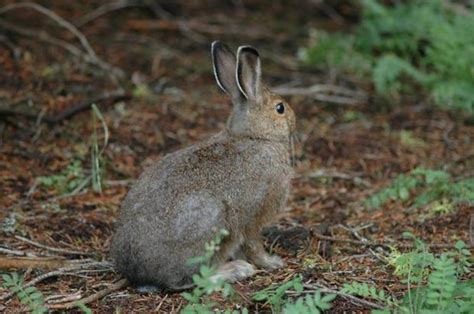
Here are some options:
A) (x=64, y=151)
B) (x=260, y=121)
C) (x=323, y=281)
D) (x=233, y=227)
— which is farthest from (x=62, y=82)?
(x=323, y=281)

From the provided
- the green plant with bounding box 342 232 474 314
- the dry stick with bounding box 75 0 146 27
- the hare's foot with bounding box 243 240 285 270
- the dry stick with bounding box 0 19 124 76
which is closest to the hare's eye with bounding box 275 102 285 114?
the hare's foot with bounding box 243 240 285 270

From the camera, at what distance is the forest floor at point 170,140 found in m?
5.94

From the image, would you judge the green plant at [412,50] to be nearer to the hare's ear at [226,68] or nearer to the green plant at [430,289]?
the hare's ear at [226,68]

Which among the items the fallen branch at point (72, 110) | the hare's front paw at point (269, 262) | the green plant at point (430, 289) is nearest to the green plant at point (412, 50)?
the fallen branch at point (72, 110)

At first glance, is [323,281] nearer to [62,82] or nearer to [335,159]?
[335,159]

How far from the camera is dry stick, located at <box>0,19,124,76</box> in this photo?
9.52m

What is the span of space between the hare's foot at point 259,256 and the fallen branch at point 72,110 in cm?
306

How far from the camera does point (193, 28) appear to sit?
1167cm

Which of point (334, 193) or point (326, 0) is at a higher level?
point (326, 0)

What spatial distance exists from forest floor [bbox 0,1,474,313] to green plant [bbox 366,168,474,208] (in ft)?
0.45

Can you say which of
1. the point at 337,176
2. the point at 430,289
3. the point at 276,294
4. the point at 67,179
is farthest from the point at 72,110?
the point at 430,289

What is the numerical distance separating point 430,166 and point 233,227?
10.8 feet

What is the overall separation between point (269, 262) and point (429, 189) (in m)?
1.99

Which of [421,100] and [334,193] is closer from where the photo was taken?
[334,193]
